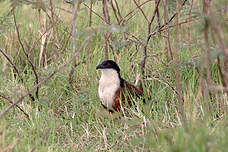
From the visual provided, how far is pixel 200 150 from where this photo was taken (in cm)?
219

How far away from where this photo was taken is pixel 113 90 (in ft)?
14.2

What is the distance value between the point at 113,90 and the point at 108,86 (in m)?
0.06

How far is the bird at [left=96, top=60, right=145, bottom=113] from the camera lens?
4281mm

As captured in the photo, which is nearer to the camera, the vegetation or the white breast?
the vegetation

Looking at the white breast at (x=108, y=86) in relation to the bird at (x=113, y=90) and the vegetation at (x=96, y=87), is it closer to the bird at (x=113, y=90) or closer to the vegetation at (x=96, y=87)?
the bird at (x=113, y=90)

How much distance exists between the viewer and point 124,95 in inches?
169

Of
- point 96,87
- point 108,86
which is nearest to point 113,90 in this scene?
point 108,86

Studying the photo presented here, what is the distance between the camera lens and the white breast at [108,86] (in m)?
4.27

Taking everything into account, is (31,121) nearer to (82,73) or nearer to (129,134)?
(129,134)

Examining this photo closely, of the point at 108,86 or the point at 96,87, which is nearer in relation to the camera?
the point at 108,86

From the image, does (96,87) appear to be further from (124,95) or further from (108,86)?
(124,95)

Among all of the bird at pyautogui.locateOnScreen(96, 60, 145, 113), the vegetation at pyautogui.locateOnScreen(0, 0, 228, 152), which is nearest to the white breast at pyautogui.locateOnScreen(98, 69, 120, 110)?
the bird at pyautogui.locateOnScreen(96, 60, 145, 113)

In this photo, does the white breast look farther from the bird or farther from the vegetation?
the vegetation

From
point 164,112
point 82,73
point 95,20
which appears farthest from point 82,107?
point 95,20
